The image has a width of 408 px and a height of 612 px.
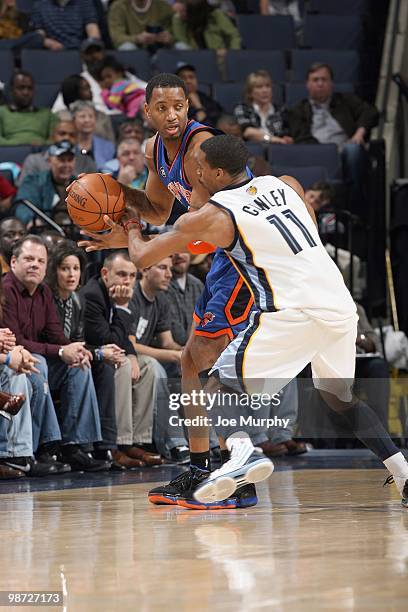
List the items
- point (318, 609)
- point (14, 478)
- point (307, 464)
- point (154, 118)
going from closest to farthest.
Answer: point (318, 609) < point (154, 118) < point (14, 478) < point (307, 464)

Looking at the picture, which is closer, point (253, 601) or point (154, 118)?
point (253, 601)

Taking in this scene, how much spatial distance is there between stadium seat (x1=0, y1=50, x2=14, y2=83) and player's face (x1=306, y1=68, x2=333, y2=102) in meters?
2.63

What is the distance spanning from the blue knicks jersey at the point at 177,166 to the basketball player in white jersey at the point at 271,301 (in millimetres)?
519

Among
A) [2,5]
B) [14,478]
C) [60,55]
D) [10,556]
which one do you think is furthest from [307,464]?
[2,5]

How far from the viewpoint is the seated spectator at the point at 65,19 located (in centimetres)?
1032

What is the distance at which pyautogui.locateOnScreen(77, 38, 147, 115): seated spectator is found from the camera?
373 inches

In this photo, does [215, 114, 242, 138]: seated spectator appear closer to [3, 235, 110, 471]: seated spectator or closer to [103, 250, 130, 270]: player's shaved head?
[103, 250, 130, 270]: player's shaved head

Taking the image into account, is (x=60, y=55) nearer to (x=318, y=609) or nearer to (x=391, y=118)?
(x=391, y=118)

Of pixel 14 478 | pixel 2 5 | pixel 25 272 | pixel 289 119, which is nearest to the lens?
pixel 14 478

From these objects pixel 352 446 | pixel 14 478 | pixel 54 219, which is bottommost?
pixel 352 446

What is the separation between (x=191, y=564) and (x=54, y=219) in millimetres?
4962

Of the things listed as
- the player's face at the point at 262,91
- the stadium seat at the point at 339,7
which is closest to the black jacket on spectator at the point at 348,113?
the player's face at the point at 262,91

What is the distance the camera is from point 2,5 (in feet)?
33.6

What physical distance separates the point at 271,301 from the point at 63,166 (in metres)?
4.02
